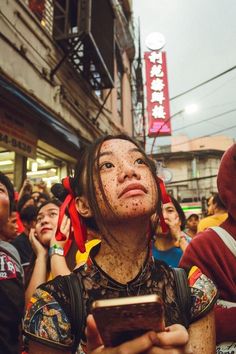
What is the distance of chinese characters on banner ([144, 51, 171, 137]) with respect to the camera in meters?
16.9

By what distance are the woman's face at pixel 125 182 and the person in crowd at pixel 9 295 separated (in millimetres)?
1098

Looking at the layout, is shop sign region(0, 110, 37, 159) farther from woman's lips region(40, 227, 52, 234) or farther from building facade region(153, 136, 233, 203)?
building facade region(153, 136, 233, 203)

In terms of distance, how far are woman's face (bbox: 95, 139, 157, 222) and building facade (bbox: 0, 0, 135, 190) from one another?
13.0 ft

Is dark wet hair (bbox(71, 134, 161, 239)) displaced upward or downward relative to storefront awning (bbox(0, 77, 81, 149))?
downward

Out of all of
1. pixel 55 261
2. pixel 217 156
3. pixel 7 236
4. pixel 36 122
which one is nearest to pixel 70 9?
pixel 36 122

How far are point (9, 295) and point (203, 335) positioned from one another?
50.3 inches

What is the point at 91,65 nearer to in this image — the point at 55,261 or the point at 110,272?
the point at 55,261

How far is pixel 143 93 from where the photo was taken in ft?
55.6

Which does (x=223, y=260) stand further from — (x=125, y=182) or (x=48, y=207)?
(x=48, y=207)

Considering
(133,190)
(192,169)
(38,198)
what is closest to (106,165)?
(133,190)

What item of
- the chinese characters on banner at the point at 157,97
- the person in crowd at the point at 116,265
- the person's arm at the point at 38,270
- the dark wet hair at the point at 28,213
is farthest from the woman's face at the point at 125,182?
the chinese characters on banner at the point at 157,97

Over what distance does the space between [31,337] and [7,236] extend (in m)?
2.61

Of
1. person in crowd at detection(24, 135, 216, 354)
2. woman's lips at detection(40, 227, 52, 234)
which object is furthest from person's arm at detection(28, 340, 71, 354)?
woman's lips at detection(40, 227, 52, 234)

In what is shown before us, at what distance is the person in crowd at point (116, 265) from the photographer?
111cm
